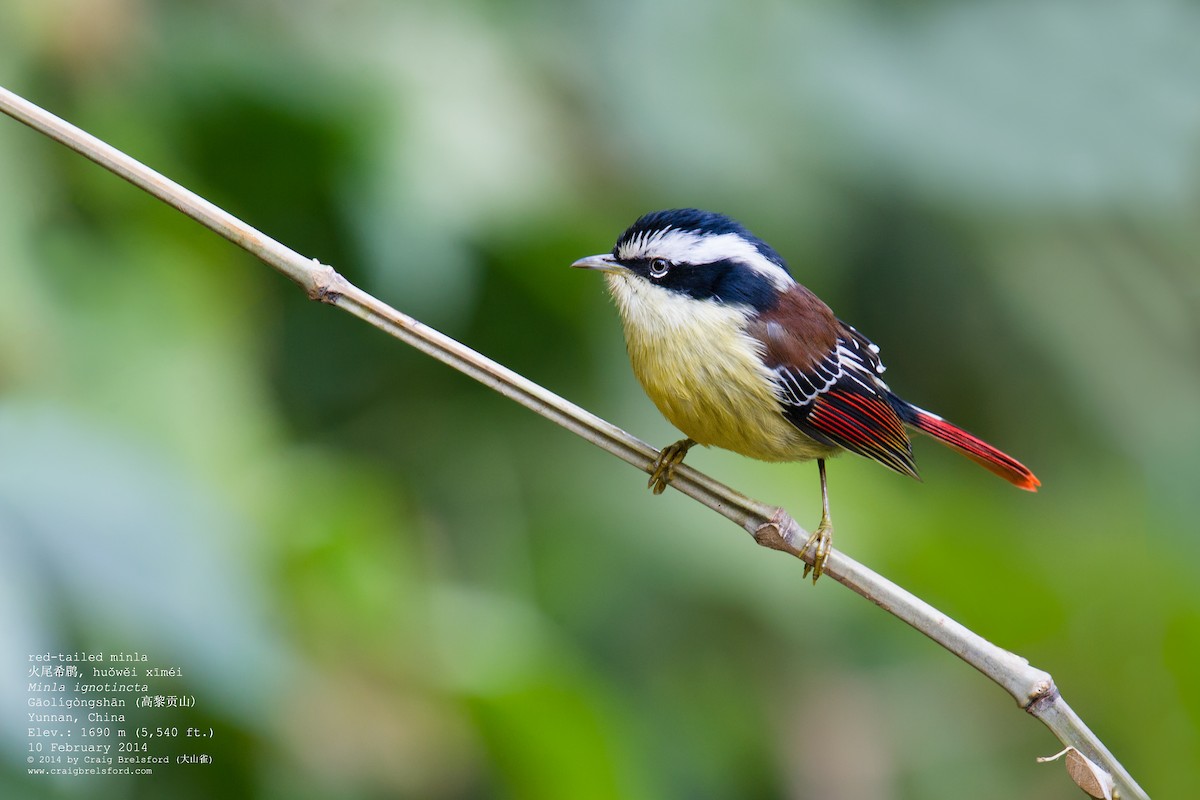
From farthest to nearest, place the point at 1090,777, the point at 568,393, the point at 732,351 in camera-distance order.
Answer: the point at 568,393 < the point at 732,351 < the point at 1090,777

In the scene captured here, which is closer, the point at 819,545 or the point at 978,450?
the point at 819,545

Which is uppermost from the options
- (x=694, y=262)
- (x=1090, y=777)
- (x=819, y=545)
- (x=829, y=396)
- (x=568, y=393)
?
(x=568, y=393)

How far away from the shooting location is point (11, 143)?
301cm

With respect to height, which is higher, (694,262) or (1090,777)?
(694,262)

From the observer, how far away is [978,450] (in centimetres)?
282

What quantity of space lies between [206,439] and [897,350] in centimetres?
245

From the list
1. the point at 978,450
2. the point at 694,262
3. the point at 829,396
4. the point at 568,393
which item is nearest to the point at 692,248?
the point at 694,262

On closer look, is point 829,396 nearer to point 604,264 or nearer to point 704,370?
point 704,370

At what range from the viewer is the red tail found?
2801 millimetres

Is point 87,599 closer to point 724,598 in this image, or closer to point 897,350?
point 724,598

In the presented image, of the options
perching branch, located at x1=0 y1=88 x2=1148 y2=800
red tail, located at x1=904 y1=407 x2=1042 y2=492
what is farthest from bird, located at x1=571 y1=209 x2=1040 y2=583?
perching branch, located at x1=0 y1=88 x2=1148 y2=800

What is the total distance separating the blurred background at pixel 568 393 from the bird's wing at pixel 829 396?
71cm

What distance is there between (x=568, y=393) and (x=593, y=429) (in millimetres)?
1422

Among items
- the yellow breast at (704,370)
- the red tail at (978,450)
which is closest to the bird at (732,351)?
the yellow breast at (704,370)
